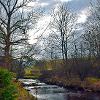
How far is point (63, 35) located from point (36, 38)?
42545 mm

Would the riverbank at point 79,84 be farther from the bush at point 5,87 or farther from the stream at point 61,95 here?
the bush at point 5,87

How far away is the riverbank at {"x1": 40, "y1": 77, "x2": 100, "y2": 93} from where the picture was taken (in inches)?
1858

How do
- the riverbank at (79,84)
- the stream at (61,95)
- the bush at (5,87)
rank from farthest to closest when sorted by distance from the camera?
the riverbank at (79,84)
the stream at (61,95)
the bush at (5,87)

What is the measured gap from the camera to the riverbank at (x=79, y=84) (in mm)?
47203

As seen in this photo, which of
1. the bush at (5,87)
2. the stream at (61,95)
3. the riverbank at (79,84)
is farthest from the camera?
the riverbank at (79,84)

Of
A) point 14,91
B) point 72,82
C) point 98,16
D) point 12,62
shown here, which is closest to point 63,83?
point 72,82

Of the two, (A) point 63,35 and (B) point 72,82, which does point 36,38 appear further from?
(A) point 63,35

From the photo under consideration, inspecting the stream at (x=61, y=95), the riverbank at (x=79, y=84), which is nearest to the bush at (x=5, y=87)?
the stream at (x=61, y=95)

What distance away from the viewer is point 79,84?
52.2 m

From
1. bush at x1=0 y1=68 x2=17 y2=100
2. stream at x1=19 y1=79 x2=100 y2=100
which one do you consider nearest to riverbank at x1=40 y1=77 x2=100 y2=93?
stream at x1=19 y1=79 x2=100 y2=100

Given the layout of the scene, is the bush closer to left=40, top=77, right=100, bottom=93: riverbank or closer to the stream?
the stream

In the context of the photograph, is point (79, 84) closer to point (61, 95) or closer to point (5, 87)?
point (61, 95)

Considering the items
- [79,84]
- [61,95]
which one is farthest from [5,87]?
[79,84]

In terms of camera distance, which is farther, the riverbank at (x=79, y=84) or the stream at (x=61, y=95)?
the riverbank at (x=79, y=84)
